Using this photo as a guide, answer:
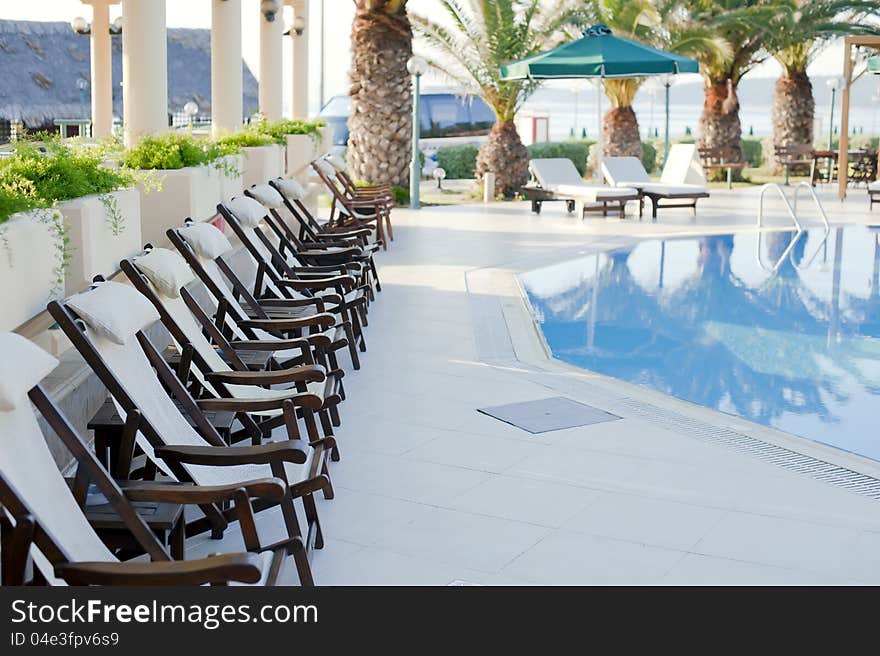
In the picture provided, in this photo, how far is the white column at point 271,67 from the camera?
15352mm

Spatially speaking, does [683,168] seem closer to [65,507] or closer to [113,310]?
[113,310]

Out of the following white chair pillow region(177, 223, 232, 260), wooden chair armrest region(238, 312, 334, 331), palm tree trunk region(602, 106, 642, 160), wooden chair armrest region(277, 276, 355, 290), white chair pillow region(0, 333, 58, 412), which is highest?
palm tree trunk region(602, 106, 642, 160)

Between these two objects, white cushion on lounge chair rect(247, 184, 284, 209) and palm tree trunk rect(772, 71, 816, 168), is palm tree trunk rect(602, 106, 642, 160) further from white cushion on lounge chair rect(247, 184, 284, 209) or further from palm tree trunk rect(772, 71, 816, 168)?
white cushion on lounge chair rect(247, 184, 284, 209)

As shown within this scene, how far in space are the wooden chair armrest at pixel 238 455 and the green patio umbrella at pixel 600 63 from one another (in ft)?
43.8

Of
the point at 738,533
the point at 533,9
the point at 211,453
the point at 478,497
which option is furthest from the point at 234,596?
the point at 533,9

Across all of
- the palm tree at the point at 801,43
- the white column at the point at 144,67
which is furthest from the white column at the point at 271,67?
the palm tree at the point at 801,43

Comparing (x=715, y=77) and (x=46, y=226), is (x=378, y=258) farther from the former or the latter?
(x=715, y=77)

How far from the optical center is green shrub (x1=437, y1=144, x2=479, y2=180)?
2573 centimetres

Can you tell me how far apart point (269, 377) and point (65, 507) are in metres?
1.81

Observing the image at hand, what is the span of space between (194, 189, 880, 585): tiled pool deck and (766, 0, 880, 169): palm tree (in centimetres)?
1786

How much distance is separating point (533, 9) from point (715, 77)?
274 inches

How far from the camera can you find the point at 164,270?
516 centimetres

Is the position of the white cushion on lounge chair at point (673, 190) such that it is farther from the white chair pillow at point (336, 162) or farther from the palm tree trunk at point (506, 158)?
the white chair pillow at point (336, 162)

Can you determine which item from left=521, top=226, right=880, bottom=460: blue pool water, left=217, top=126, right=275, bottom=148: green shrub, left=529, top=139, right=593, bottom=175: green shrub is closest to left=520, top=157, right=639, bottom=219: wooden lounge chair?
left=521, top=226, right=880, bottom=460: blue pool water
